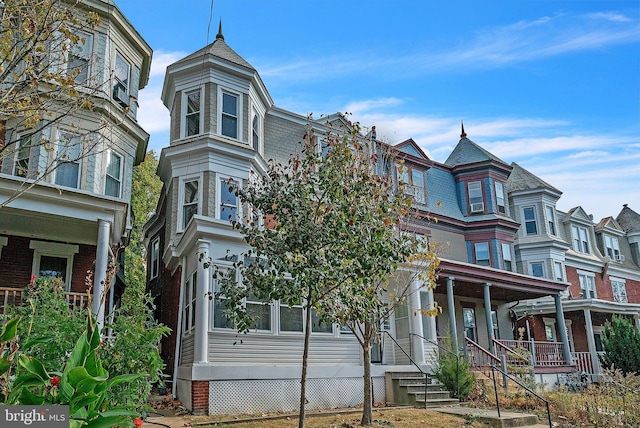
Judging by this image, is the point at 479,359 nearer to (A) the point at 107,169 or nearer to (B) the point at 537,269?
(B) the point at 537,269

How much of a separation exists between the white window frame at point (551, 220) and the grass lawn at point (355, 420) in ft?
63.9

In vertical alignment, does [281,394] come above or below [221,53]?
below

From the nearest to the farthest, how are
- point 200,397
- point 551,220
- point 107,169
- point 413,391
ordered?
point 200,397 → point 413,391 → point 107,169 → point 551,220

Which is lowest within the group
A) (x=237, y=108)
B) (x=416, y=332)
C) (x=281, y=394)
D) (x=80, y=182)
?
(x=281, y=394)

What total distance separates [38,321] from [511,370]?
14105 mm

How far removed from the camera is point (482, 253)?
24578mm

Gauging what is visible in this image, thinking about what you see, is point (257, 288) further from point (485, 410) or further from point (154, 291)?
point (154, 291)

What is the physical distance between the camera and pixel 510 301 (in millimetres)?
24375

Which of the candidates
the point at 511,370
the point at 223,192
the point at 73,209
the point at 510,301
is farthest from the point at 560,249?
the point at 73,209

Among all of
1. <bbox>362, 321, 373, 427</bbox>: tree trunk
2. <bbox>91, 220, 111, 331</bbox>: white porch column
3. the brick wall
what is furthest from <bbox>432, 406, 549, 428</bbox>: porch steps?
<bbox>91, 220, 111, 331</bbox>: white porch column

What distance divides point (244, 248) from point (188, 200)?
226 inches

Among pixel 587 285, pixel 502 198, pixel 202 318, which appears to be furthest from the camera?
pixel 587 285

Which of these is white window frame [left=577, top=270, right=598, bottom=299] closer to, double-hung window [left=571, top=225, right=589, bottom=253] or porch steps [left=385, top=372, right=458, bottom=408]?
double-hung window [left=571, top=225, right=589, bottom=253]

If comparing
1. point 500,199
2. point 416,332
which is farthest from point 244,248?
point 500,199
